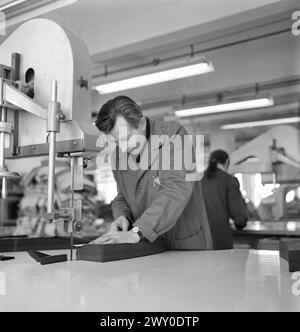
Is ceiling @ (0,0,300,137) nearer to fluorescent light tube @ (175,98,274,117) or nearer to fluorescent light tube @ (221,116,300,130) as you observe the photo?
fluorescent light tube @ (221,116,300,130)

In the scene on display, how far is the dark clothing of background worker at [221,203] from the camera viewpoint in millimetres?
3461

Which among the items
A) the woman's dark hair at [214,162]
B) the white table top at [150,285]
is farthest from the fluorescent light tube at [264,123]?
the white table top at [150,285]

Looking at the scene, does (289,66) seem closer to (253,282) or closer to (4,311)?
(253,282)

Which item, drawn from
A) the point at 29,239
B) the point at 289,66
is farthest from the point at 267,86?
the point at 29,239

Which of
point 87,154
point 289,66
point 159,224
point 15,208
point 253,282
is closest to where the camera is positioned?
point 253,282

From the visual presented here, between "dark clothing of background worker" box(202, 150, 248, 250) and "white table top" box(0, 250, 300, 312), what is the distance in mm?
2215

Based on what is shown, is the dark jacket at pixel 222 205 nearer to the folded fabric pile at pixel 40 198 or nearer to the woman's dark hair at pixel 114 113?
the woman's dark hair at pixel 114 113

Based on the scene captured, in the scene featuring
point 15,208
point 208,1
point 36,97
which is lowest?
point 15,208

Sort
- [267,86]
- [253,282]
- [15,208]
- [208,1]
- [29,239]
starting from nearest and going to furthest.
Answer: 1. [253,282]
2. [29,239]
3. [208,1]
4. [267,86]
5. [15,208]

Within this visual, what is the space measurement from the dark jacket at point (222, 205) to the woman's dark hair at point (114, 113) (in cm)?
212

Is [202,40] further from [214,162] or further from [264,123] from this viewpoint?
[264,123]

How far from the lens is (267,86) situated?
6160 mm

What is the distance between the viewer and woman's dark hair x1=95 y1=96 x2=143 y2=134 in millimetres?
1471
